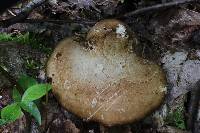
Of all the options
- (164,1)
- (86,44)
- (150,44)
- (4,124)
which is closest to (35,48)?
(86,44)

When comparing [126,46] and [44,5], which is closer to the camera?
[126,46]

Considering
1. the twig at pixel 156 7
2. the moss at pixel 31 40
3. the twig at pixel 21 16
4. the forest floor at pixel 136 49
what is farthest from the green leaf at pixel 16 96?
the twig at pixel 156 7

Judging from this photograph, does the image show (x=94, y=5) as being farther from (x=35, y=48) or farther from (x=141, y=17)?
(x=35, y=48)

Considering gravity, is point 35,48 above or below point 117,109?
above

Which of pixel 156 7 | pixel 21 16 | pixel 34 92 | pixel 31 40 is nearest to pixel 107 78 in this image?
pixel 34 92

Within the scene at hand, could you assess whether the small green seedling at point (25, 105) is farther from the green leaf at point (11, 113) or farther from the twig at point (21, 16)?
the twig at point (21, 16)

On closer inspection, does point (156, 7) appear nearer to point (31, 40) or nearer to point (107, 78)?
point (107, 78)
